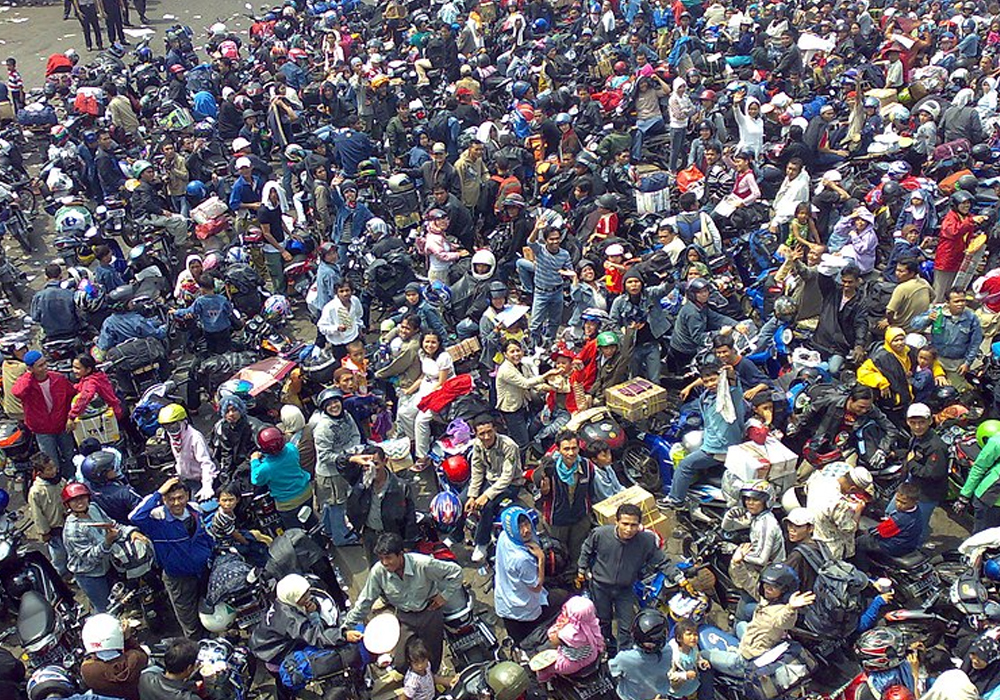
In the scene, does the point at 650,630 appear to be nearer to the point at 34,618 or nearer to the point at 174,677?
the point at 174,677

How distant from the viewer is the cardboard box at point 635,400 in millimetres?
9844

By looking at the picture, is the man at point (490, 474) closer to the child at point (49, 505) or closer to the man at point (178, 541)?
the man at point (178, 541)

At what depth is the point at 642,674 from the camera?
661cm

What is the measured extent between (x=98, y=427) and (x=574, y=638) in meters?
6.04

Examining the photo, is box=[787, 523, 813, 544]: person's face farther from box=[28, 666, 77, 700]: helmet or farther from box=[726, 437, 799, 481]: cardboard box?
box=[28, 666, 77, 700]: helmet

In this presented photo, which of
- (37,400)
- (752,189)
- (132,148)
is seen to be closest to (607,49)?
(752,189)

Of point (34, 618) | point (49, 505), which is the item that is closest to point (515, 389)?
point (49, 505)

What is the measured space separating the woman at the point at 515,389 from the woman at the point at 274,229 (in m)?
5.73

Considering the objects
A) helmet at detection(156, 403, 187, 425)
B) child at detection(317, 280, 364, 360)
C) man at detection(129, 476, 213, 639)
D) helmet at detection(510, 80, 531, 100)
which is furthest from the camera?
helmet at detection(510, 80, 531, 100)

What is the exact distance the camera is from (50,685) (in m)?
6.48

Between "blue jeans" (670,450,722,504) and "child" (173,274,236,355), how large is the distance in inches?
235

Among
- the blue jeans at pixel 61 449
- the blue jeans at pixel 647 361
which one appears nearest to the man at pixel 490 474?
the blue jeans at pixel 647 361

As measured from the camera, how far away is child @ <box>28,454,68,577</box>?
8.45 m

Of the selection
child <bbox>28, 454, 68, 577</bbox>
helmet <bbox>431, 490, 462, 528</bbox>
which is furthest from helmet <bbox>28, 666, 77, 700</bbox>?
helmet <bbox>431, 490, 462, 528</bbox>
